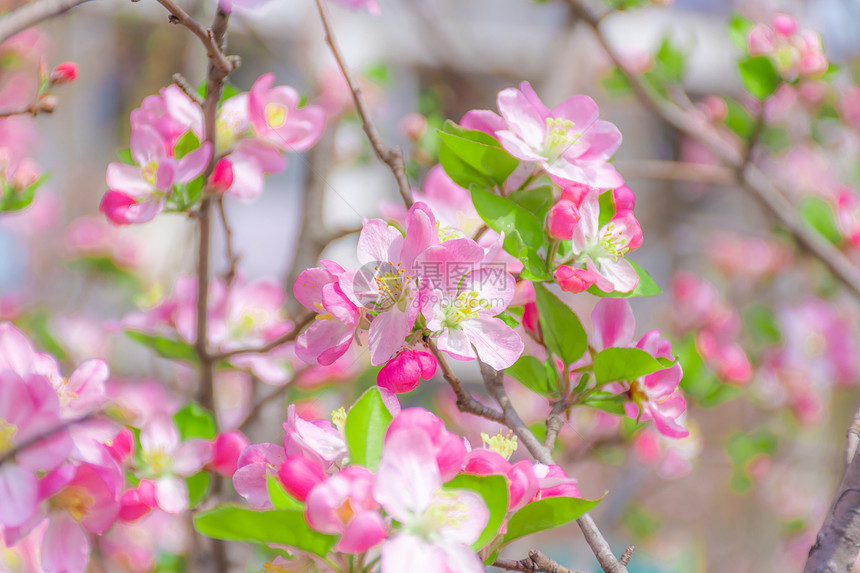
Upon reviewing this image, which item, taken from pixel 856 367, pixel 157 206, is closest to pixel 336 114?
pixel 157 206

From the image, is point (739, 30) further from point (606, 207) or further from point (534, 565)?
point (534, 565)

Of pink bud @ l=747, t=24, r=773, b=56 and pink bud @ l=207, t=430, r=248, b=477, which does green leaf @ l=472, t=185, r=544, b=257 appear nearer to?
pink bud @ l=207, t=430, r=248, b=477

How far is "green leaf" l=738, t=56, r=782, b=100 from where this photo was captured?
1.13 m

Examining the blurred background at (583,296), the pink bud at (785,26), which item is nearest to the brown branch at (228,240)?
the blurred background at (583,296)

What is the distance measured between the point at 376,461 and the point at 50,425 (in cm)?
25

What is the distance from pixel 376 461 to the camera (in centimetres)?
50

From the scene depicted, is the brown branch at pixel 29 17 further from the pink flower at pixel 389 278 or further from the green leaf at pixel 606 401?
the green leaf at pixel 606 401

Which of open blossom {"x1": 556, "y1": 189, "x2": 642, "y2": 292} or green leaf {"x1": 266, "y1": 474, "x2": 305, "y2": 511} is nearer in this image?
green leaf {"x1": 266, "y1": 474, "x2": 305, "y2": 511}

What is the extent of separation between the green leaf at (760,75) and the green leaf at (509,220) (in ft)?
2.32

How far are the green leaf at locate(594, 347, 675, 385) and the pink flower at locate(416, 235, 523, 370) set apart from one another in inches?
3.9

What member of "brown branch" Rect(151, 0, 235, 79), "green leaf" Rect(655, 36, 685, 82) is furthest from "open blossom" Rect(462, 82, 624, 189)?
"green leaf" Rect(655, 36, 685, 82)

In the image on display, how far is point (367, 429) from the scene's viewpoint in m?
0.51

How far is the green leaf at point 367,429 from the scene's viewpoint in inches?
19.8

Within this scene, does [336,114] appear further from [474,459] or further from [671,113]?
[474,459]
